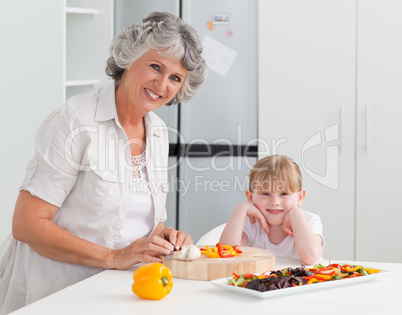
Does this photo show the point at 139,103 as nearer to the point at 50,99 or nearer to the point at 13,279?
the point at 13,279

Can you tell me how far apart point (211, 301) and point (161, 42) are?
2.96 feet

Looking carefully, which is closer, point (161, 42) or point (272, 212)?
point (161, 42)

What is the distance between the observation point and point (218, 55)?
358cm

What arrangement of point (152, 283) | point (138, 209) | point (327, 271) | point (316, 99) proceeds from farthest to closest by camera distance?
point (316, 99), point (138, 209), point (327, 271), point (152, 283)

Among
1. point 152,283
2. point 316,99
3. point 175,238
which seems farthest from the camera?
point 316,99

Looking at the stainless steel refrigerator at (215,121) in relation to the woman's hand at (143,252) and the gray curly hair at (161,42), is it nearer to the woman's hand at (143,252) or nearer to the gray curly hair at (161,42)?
the gray curly hair at (161,42)

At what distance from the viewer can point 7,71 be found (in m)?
2.71

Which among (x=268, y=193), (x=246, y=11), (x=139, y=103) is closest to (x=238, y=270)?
(x=268, y=193)

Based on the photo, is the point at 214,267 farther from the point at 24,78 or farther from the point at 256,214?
the point at 24,78

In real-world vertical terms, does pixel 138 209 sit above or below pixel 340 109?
below

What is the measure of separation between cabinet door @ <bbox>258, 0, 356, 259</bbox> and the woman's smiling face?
152 cm

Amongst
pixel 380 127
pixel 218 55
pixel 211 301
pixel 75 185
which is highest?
pixel 218 55

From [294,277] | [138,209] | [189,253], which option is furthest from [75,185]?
→ [294,277]

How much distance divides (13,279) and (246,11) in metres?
2.20
